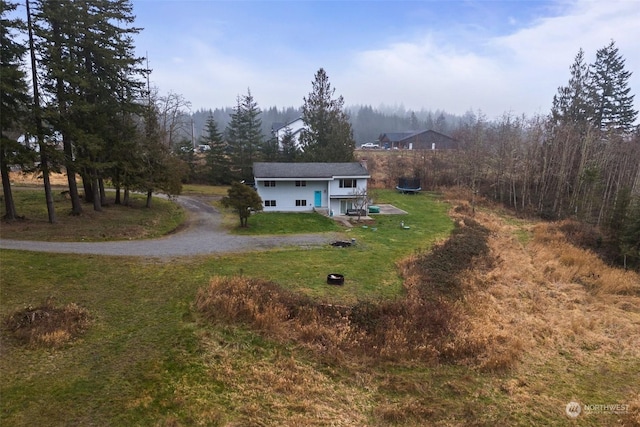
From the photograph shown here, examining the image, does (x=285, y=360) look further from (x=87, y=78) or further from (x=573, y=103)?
(x=573, y=103)

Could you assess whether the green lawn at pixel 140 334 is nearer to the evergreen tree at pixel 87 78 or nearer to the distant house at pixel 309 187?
the evergreen tree at pixel 87 78

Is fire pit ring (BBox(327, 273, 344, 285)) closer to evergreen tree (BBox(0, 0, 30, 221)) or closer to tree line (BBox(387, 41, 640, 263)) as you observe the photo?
evergreen tree (BBox(0, 0, 30, 221))

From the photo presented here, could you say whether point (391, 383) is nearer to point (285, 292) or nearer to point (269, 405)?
point (269, 405)

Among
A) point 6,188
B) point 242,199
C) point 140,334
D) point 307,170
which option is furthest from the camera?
point 307,170

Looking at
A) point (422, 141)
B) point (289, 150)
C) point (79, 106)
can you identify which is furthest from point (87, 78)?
point (422, 141)

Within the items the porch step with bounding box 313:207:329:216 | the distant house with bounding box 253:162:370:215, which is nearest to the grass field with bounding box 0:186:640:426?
the porch step with bounding box 313:207:329:216

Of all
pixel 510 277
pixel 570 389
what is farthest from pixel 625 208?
pixel 570 389
